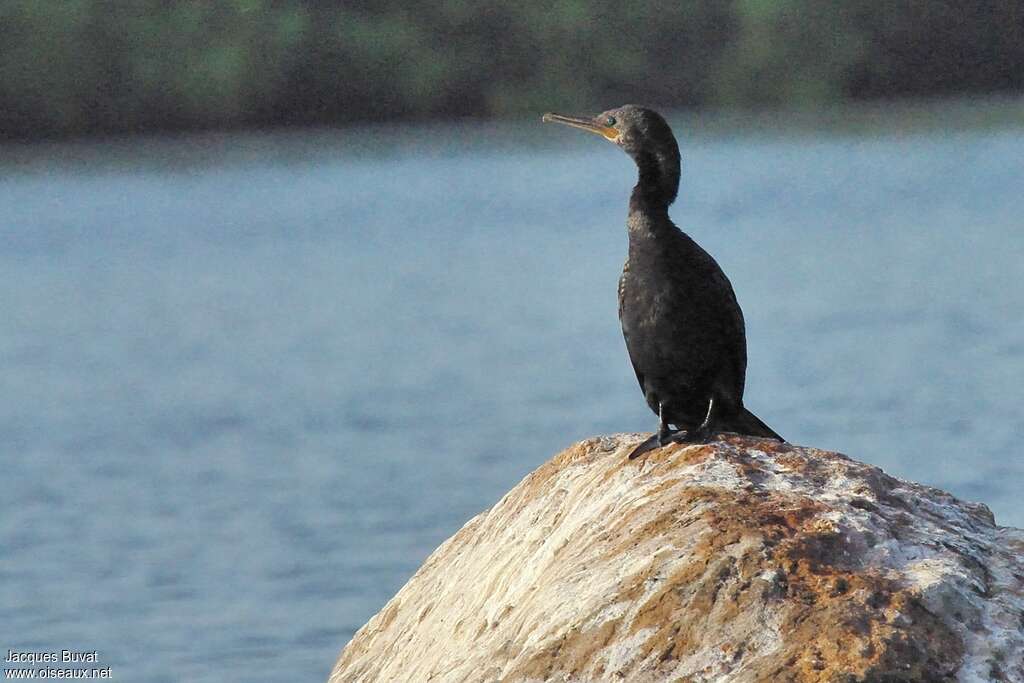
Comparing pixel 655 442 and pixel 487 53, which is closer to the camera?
pixel 655 442

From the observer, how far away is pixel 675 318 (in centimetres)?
608

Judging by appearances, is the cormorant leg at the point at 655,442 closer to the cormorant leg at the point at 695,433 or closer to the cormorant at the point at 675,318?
the cormorant leg at the point at 695,433

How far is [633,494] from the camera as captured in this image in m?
5.32

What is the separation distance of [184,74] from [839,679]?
43.0m

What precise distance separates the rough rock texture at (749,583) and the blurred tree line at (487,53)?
4105 cm

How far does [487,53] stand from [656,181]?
1690 inches

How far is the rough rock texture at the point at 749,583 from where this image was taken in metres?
4.50

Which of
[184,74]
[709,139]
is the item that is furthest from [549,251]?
[184,74]

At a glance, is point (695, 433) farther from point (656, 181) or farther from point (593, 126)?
point (593, 126)

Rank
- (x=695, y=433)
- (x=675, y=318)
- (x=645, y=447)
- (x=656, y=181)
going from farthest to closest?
(x=656, y=181)
(x=675, y=318)
(x=695, y=433)
(x=645, y=447)

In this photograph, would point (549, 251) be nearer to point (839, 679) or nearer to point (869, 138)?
point (869, 138)

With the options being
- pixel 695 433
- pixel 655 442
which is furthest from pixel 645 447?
pixel 695 433

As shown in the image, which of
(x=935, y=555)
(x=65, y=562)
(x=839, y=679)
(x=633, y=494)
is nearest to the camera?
(x=839, y=679)

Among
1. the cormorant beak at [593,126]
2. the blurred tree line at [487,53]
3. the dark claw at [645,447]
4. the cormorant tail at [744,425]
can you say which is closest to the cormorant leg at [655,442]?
the dark claw at [645,447]
